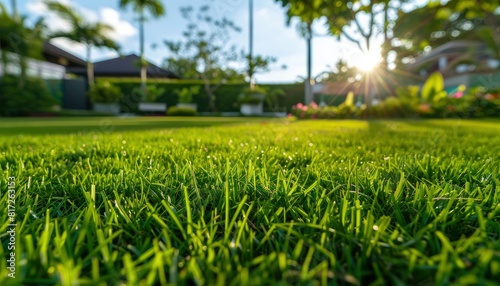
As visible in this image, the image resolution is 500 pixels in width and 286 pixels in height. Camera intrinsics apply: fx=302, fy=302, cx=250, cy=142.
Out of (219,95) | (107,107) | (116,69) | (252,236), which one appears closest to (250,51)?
(219,95)

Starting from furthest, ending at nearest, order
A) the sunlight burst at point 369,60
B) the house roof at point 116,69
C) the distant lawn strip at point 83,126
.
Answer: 1. the house roof at point 116,69
2. the sunlight burst at point 369,60
3. the distant lawn strip at point 83,126

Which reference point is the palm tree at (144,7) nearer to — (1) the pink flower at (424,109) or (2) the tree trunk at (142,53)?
(2) the tree trunk at (142,53)

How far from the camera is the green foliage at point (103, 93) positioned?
19.9 m

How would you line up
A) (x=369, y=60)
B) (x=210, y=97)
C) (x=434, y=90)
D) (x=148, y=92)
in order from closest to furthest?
(x=434, y=90) < (x=369, y=60) < (x=148, y=92) < (x=210, y=97)

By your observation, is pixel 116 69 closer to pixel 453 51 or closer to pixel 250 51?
pixel 250 51

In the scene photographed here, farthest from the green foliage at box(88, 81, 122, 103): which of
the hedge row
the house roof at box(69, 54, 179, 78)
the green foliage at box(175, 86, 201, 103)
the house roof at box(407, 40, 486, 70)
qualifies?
the house roof at box(407, 40, 486, 70)

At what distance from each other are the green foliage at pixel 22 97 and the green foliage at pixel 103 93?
3.47 m

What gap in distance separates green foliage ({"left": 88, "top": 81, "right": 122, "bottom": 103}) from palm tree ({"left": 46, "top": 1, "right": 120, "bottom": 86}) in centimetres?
96

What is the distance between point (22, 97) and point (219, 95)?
11354mm

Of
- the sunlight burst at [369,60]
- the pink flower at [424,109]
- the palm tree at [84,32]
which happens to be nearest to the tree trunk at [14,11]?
the palm tree at [84,32]

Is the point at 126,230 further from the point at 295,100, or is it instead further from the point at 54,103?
the point at 295,100

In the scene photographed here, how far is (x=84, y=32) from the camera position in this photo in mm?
21016

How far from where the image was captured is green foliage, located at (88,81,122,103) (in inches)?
785

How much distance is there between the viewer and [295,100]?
70.6 ft
